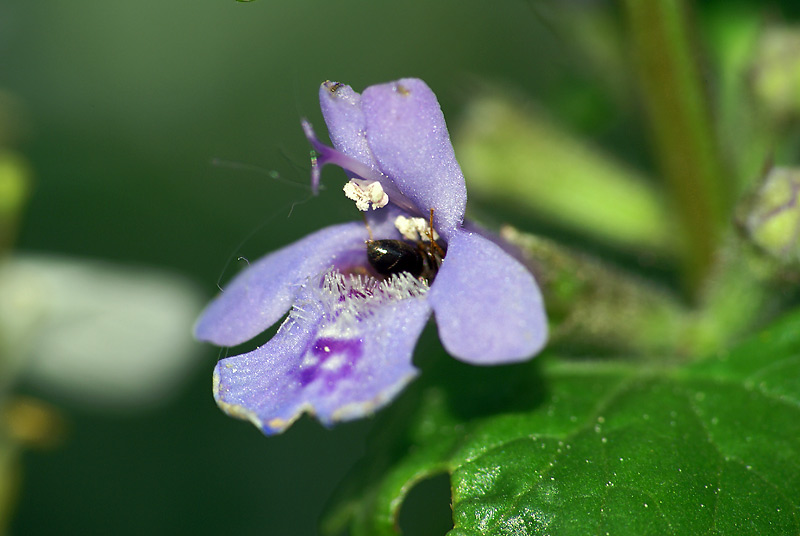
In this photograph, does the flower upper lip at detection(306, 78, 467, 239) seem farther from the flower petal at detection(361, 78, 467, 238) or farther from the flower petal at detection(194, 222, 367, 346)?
the flower petal at detection(194, 222, 367, 346)

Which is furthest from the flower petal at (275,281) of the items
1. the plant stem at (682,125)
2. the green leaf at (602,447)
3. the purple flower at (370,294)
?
the plant stem at (682,125)

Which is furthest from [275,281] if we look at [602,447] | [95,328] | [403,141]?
[95,328]

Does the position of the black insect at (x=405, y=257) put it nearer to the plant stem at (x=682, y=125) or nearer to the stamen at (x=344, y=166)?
the stamen at (x=344, y=166)

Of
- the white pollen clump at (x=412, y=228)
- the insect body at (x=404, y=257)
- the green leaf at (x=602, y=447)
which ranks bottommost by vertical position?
the green leaf at (x=602, y=447)

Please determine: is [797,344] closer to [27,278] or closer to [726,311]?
[726,311]

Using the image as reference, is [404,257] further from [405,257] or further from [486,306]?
[486,306]

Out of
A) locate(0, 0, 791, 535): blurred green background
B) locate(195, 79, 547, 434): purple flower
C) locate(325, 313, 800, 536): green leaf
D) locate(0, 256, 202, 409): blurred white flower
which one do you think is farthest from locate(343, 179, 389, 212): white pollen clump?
locate(0, 256, 202, 409): blurred white flower
